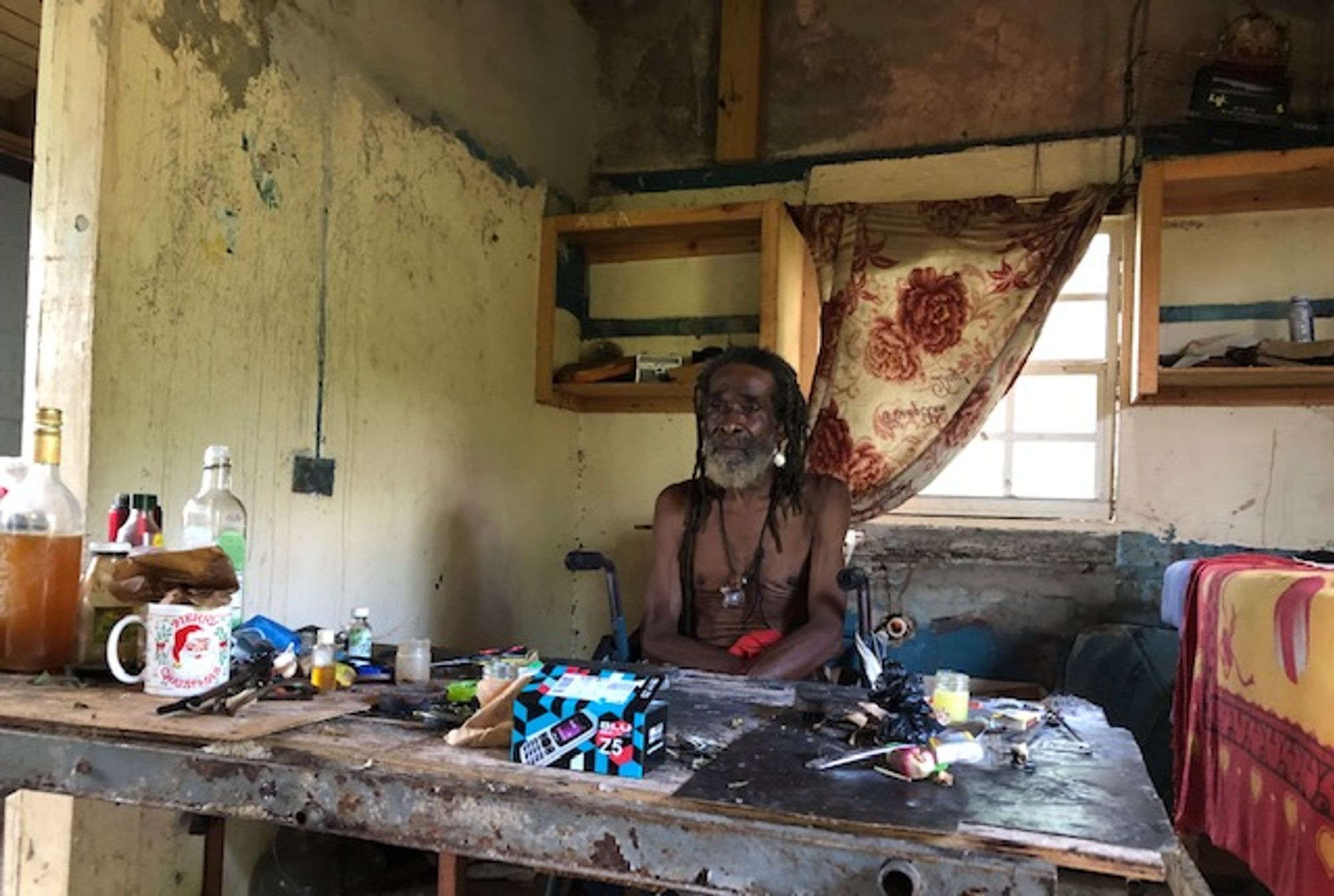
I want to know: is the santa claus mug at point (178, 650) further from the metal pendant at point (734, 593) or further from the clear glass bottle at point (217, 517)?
the metal pendant at point (734, 593)

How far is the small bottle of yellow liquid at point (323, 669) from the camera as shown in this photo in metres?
1.44

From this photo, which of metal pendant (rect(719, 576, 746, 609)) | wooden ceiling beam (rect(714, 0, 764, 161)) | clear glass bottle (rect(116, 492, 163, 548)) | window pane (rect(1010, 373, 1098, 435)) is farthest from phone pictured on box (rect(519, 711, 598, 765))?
wooden ceiling beam (rect(714, 0, 764, 161))

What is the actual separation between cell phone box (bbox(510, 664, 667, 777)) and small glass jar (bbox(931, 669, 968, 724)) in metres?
0.46

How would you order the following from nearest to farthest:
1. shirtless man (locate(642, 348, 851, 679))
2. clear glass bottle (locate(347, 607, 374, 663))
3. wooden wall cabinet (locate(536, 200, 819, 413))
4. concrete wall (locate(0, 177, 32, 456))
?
clear glass bottle (locate(347, 607, 374, 663)) < shirtless man (locate(642, 348, 851, 679)) < wooden wall cabinet (locate(536, 200, 819, 413)) < concrete wall (locate(0, 177, 32, 456))

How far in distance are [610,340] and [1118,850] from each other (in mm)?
3355

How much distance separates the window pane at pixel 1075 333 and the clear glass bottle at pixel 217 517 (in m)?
2.84

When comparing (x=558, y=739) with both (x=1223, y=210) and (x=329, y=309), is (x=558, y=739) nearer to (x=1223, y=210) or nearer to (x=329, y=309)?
(x=329, y=309)

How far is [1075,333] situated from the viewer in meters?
3.56

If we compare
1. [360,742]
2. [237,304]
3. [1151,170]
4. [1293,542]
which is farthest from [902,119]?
[360,742]

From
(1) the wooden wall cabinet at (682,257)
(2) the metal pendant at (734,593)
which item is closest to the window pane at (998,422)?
(1) the wooden wall cabinet at (682,257)

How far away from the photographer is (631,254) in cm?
399

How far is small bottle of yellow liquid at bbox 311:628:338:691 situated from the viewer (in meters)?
1.44

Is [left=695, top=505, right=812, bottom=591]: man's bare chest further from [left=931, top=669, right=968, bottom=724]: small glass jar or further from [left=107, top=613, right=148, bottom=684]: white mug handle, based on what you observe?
[left=107, top=613, right=148, bottom=684]: white mug handle

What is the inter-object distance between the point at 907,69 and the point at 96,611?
11.3 ft
